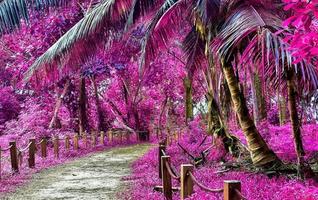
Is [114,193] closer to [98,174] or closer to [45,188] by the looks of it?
[45,188]

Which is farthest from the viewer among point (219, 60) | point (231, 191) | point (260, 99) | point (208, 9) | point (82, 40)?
point (260, 99)

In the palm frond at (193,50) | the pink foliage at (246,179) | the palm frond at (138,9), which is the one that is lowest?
the pink foliage at (246,179)

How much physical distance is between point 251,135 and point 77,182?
15.6 feet

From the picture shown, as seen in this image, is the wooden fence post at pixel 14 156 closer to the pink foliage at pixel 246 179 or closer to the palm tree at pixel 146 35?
the pink foliage at pixel 246 179

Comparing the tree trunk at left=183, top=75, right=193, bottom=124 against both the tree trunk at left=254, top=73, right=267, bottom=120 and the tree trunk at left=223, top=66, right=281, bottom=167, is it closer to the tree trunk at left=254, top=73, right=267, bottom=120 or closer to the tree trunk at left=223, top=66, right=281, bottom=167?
the tree trunk at left=254, top=73, right=267, bottom=120

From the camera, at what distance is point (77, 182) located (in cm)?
1183

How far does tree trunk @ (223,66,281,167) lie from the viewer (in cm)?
959

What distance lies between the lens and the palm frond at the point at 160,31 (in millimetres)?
9445

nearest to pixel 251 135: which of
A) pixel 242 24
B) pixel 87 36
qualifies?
pixel 242 24

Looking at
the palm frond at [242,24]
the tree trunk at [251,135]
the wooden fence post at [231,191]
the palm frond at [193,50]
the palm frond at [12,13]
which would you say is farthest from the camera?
the palm frond at [193,50]

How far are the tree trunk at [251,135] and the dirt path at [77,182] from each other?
3141 millimetres

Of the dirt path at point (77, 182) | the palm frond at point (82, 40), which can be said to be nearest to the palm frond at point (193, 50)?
the palm frond at point (82, 40)

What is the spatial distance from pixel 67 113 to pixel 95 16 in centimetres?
1881

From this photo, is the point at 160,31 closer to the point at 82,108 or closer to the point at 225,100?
the point at 225,100
